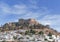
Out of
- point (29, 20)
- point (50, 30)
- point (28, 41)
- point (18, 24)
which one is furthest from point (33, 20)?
point (28, 41)

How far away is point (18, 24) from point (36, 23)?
6.75m

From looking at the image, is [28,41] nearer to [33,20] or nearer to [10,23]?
[10,23]

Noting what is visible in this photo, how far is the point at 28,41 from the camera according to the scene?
44.9 meters

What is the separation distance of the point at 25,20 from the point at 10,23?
6.82 metres

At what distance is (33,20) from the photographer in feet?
262

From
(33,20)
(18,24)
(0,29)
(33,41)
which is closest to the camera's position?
(33,41)

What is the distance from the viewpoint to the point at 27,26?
7131cm

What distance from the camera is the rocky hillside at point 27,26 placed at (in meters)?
68.6

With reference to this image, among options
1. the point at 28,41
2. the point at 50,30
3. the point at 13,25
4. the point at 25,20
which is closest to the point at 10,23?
the point at 13,25

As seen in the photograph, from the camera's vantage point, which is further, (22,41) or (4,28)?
(4,28)

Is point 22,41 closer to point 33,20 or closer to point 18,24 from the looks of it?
point 18,24

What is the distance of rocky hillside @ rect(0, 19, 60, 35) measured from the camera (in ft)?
225

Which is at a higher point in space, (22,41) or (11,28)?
(11,28)

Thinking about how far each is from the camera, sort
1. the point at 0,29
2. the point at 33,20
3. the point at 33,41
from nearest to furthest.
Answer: the point at 33,41
the point at 0,29
the point at 33,20
